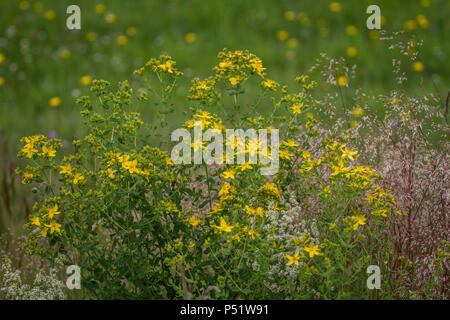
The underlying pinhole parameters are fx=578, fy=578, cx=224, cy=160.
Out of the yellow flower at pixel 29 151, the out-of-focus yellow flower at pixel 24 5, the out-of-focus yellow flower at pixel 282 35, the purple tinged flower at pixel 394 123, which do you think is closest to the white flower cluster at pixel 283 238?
the purple tinged flower at pixel 394 123

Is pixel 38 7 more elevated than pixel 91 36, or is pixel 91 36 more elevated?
pixel 38 7

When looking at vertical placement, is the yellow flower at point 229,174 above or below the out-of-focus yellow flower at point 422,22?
below

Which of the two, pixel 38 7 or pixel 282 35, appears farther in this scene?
pixel 38 7

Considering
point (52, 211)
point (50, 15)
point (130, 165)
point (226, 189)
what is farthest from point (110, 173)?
point (50, 15)

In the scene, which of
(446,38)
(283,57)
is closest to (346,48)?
(283,57)

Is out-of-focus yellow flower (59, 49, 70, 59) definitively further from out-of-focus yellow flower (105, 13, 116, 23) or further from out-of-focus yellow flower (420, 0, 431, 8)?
out-of-focus yellow flower (420, 0, 431, 8)

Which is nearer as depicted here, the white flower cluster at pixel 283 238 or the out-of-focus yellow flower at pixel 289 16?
the white flower cluster at pixel 283 238

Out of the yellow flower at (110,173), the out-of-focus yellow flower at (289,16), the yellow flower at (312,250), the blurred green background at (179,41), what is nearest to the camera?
the yellow flower at (312,250)

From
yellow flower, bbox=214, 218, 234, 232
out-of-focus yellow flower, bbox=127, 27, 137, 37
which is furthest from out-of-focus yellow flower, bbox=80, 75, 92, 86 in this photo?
yellow flower, bbox=214, 218, 234, 232

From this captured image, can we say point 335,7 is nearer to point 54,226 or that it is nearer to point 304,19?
point 304,19

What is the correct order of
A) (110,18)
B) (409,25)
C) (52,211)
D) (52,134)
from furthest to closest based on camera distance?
(110,18) → (409,25) → (52,134) → (52,211)

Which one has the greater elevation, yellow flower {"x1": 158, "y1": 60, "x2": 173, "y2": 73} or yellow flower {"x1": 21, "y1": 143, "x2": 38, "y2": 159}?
yellow flower {"x1": 158, "y1": 60, "x2": 173, "y2": 73}

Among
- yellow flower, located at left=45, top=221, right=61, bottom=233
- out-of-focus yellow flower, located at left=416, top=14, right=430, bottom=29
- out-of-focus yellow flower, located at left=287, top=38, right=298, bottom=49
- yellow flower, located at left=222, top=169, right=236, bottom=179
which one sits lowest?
yellow flower, located at left=45, top=221, right=61, bottom=233

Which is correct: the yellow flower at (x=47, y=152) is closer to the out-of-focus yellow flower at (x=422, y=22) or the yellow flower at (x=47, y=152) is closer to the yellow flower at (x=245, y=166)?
the yellow flower at (x=245, y=166)
